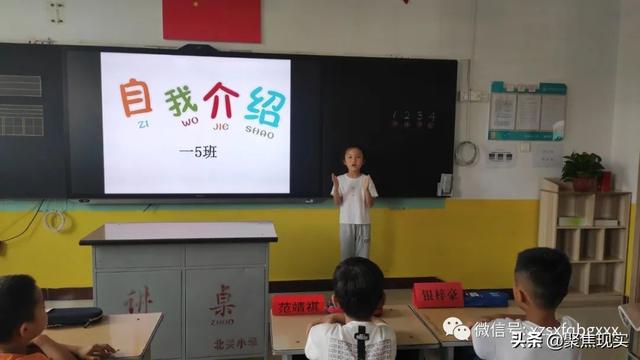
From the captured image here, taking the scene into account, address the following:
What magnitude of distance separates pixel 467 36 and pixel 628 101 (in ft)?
5.38

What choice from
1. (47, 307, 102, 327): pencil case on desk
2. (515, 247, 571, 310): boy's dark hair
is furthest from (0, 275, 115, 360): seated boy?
(515, 247, 571, 310): boy's dark hair

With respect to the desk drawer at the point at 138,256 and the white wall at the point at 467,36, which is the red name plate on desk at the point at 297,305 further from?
the white wall at the point at 467,36

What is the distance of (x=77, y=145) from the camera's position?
11.8 ft

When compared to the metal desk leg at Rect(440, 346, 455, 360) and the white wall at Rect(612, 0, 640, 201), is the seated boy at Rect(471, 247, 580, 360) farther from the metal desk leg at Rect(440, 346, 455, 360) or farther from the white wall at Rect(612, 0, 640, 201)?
the white wall at Rect(612, 0, 640, 201)

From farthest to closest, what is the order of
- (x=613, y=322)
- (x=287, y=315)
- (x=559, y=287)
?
(x=613, y=322)
(x=287, y=315)
(x=559, y=287)

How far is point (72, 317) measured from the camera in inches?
66.7

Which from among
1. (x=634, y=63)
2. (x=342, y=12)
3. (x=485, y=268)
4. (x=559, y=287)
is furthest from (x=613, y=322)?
(x=342, y=12)

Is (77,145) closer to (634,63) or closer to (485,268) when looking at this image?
(485,268)

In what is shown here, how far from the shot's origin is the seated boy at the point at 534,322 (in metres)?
1.31

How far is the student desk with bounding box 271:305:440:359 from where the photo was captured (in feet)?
5.12

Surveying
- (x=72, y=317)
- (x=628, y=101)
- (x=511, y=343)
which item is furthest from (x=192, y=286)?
(x=628, y=101)

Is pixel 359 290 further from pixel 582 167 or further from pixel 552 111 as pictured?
pixel 552 111

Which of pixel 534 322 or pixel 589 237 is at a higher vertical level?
pixel 534 322

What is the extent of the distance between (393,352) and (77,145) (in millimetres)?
3207
